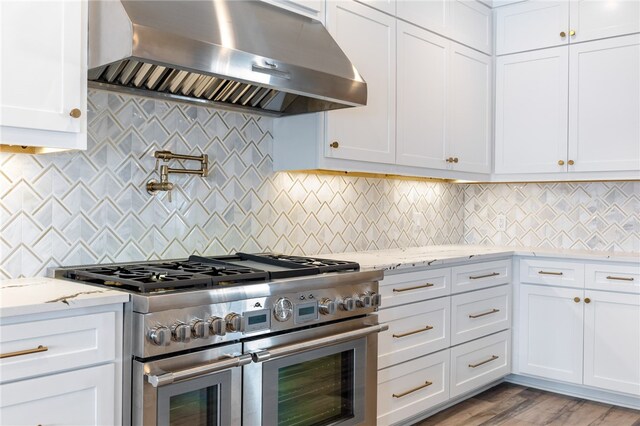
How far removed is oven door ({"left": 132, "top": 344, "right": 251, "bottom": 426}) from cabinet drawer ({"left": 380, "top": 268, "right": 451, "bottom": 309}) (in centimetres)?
97

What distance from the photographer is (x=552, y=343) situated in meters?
3.61

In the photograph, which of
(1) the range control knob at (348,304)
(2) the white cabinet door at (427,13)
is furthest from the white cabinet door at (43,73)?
(2) the white cabinet door at (427,13)

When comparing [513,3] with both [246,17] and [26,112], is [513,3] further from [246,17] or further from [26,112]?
[26,112]

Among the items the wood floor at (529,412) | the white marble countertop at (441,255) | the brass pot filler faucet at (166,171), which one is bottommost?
the wood floor at (529,412)

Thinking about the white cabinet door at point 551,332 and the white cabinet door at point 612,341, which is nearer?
the white cabinet door at point 612,341

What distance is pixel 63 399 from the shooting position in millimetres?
1670

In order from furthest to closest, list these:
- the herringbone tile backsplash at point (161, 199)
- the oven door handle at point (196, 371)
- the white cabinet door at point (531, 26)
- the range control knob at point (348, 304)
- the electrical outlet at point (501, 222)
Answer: the electrical outlet at point (501, 222) → the white cabinet door at point (531, 26) → the range control knob at point (348, 304) → the herringbone tile backsplash at point (161, 199) → the oven door handle at point (196, 371)

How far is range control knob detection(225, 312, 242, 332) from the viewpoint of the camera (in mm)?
1940

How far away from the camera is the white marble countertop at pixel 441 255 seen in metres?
2.86

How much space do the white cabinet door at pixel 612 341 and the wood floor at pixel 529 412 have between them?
6.1 inches

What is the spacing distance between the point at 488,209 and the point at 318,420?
2.53m

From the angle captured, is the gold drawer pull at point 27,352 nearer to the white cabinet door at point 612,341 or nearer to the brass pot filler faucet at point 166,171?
the brass pot filler faucet at point 166,171

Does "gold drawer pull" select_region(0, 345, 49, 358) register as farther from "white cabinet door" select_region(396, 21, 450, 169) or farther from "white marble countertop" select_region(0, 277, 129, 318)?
"white cabinet door" select_region(396, 21, 450, 169)

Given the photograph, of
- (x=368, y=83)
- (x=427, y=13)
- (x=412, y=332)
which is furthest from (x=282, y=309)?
(x=427, y=13)
